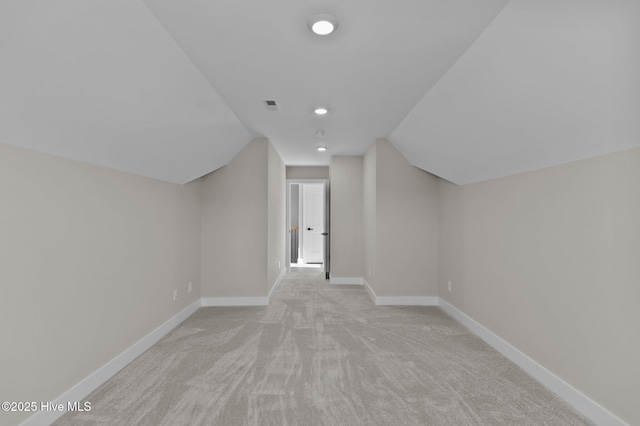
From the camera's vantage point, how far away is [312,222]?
855 cm

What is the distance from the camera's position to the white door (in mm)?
8508

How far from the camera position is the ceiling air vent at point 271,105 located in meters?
3.12

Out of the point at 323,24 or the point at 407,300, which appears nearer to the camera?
the point at 323,24

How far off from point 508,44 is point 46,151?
2.85 m

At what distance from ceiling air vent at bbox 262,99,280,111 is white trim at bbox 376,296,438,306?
301 cm

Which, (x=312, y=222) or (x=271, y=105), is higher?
(x=271, y=105)

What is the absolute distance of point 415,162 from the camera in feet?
14.6

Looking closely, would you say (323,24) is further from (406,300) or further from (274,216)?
(406,300)

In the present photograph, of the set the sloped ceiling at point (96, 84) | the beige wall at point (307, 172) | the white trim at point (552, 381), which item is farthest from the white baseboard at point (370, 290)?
the sloped ceiling at point (96, 84)

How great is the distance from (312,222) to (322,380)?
619 centimetres

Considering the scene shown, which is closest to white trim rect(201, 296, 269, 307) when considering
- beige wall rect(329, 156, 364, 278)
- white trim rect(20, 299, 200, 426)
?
white trim rect(20, 299, 200, 426)

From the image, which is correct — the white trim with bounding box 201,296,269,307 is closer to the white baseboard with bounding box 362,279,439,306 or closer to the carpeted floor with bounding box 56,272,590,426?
the carpeted floor with bounding box 56,272,590,426

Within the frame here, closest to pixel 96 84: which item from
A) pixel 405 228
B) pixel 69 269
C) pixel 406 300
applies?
pixel 69 269

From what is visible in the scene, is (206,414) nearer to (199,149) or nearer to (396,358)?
(396,358)
